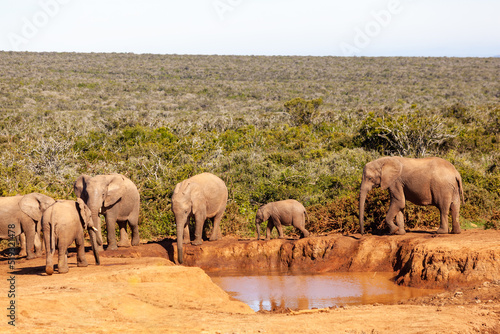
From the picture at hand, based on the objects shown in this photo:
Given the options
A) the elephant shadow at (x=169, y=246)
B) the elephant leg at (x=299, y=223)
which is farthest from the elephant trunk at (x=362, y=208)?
the elephant shadow at (x=169, y=246)

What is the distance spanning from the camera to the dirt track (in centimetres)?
814

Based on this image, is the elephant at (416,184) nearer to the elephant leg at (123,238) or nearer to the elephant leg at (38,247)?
the elephant leg at (123,238)

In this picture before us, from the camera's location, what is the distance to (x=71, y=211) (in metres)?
11.5

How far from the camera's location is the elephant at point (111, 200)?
558 inches

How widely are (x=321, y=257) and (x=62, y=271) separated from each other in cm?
640

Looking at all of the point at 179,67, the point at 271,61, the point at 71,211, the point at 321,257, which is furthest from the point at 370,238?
the point at 271,61

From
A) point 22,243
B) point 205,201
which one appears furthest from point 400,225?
point 22,243

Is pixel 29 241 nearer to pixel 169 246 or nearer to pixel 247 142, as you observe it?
pixel 169 246

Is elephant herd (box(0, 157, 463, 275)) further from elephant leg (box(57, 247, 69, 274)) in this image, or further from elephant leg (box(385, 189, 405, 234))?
elephant leg (box(57, 247, 69, 274))

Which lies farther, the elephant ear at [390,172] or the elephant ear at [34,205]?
the elephant ear at [390,172]

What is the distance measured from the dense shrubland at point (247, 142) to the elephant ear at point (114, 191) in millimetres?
3046

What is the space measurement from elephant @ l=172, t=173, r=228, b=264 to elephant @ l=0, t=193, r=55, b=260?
10.2ft

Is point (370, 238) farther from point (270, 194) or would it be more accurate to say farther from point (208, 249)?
point (270, 194)

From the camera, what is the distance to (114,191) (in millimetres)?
14977
